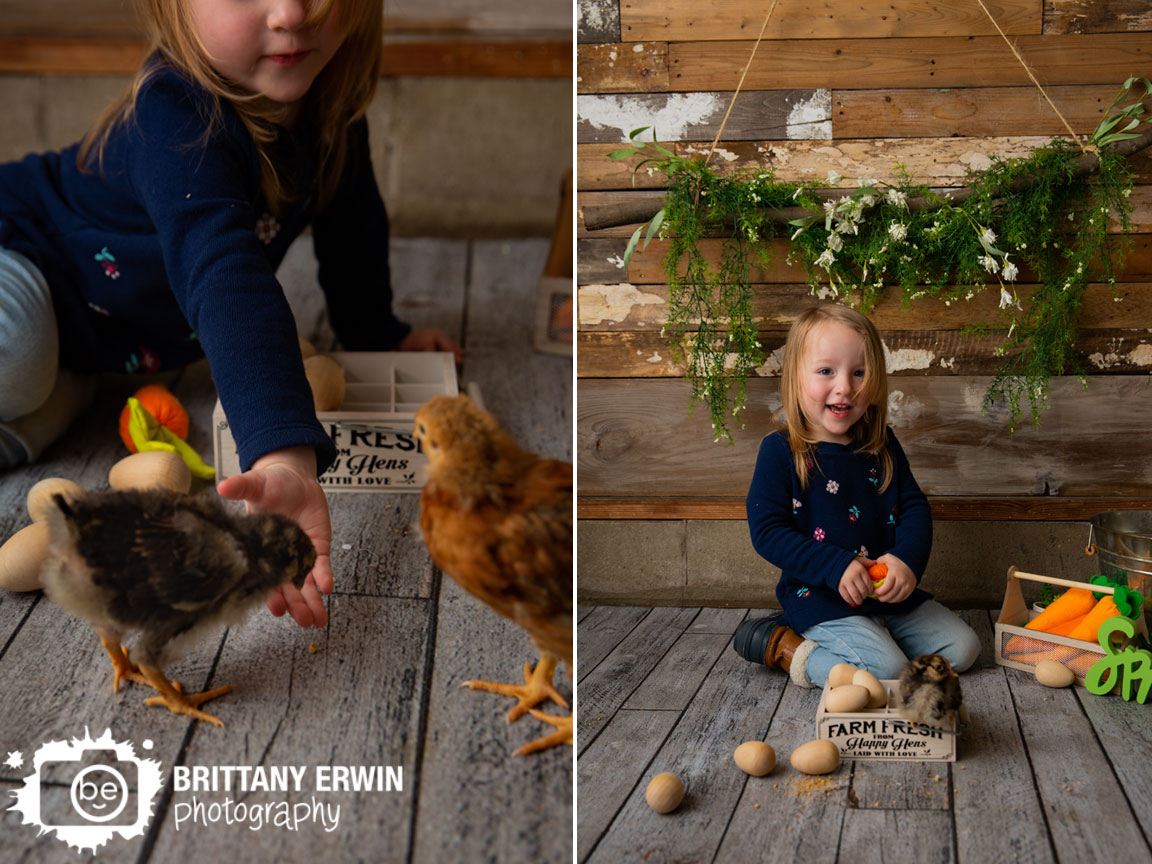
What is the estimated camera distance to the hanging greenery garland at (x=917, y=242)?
1239mm

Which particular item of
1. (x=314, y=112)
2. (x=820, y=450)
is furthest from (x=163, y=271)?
(x=820, y=450)

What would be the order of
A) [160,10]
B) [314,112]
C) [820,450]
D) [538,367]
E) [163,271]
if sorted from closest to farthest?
1. [160,10]
2. [314,112]
3. [163,271]
4. [820,450]
5. [538,367]

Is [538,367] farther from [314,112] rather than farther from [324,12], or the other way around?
[324,12]

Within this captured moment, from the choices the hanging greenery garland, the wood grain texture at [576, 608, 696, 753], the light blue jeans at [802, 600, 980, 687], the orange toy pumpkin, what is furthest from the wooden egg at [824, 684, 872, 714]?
the orange toy pumpkin

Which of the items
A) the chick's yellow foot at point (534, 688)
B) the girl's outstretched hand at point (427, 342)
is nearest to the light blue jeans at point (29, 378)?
the girl's outstretched hand at point (427, 342)

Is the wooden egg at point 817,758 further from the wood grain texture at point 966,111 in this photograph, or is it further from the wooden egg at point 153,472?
the wood grain texture at point 966,111

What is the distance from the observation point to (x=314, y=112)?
3.38 ft

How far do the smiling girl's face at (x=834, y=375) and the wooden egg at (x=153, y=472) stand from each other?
756mm

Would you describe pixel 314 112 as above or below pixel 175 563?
above

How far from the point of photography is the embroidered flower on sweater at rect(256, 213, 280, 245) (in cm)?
102

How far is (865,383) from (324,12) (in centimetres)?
75

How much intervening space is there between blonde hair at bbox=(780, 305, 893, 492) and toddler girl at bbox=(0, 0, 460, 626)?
55 cm

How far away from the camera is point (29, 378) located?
3.12 ft

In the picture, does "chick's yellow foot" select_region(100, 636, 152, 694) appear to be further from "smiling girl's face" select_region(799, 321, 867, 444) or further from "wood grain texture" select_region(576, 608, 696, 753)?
"smiling girl's face" select_region(799, 321, 867, 444)
